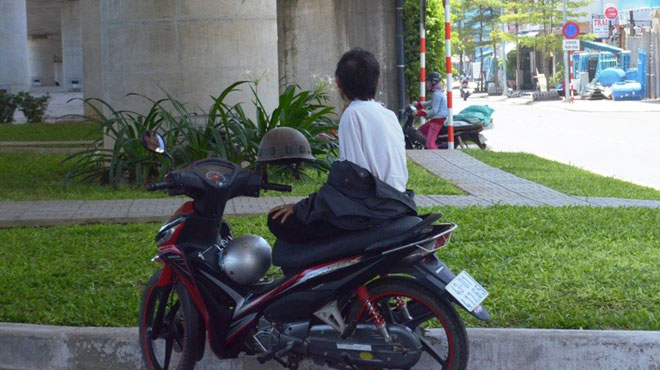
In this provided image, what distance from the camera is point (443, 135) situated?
18188 millimetres

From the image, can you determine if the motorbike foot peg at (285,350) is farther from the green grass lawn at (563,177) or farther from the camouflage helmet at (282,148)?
the green grass lawn at (563,177)

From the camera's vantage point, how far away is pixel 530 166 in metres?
14.7

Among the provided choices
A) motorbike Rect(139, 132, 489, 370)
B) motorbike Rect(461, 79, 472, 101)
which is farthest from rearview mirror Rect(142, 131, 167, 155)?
motorbike Rect(461, 79, 472, 101)

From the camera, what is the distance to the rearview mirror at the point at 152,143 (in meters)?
4.94

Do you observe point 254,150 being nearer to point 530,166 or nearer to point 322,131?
point 322,131

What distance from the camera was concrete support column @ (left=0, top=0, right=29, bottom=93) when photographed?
136 ft

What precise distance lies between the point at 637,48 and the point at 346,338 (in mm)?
47351

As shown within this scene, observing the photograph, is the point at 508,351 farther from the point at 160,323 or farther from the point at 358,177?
the point at 160,323

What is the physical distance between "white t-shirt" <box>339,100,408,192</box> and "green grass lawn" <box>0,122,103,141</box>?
1428cm

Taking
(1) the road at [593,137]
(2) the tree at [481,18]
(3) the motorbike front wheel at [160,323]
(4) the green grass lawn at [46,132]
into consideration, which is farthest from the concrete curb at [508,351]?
(2) the tree at [481,18]

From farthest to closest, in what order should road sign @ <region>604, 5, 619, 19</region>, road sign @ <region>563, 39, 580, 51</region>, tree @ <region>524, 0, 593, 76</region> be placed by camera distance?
road sign @ <region>604, 5, 619, 19</region> → tree @ <region>524, 0, 593, 76</region> → road sign @ <region>563, 39, 580, 51</region>

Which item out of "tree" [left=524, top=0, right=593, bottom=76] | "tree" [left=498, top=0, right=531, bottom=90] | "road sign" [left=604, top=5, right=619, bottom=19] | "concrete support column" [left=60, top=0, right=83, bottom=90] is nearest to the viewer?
"tree" [left=524, top=0, right=593, bottom=76]

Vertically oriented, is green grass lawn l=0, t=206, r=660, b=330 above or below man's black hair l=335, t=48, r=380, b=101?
below

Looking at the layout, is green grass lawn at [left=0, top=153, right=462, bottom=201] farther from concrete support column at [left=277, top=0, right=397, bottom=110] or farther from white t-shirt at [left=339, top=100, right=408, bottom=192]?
concrete support column at [left=277, top=0, right=397, bottom=110]
